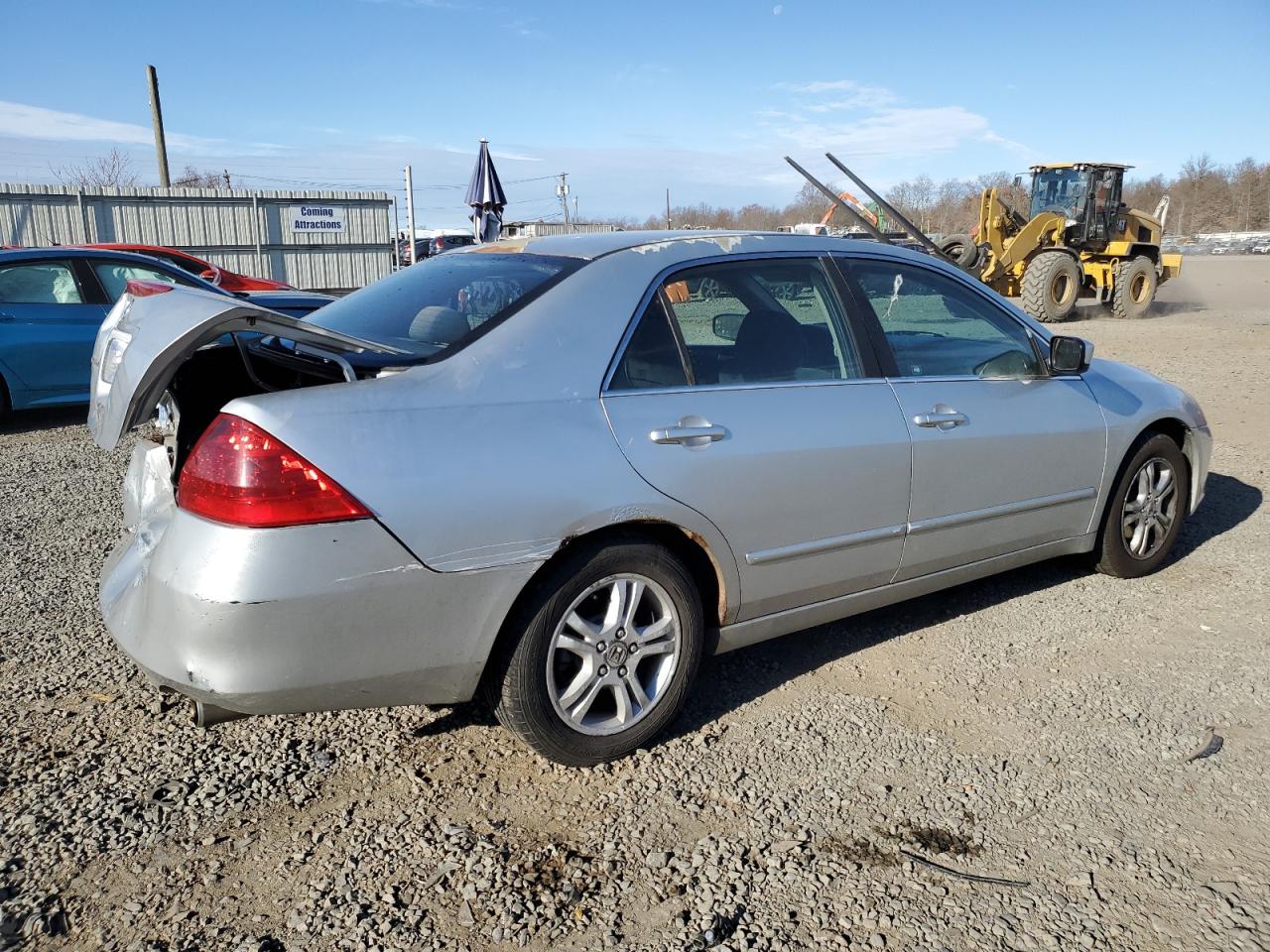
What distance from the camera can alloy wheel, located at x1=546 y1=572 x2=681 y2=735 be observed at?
9.25 feet

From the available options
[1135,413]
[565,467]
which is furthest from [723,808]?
[1135,413]

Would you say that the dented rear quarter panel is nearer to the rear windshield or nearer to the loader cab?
the rear windshield

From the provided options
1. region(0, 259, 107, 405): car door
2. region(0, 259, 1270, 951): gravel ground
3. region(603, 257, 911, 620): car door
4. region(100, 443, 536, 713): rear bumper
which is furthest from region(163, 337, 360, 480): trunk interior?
region(0, 259, 107, 405): car door

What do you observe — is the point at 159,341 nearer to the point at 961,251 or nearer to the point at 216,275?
the point at 216,275

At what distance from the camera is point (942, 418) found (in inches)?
140

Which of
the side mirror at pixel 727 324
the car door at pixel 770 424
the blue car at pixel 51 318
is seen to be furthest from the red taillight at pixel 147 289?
the blue car at pixel 51 318

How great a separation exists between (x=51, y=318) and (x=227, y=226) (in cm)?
1466

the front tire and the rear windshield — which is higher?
the rear windshield

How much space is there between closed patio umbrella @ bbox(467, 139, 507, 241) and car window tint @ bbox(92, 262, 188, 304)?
10117 millimetres

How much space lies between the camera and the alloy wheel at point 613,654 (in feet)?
9.25

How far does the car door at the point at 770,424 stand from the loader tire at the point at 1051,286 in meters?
15.4

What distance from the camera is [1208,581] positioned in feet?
15.1

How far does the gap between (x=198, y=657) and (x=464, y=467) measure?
789mm

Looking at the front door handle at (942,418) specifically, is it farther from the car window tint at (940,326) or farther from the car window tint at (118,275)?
the car window tint at (118,275)
